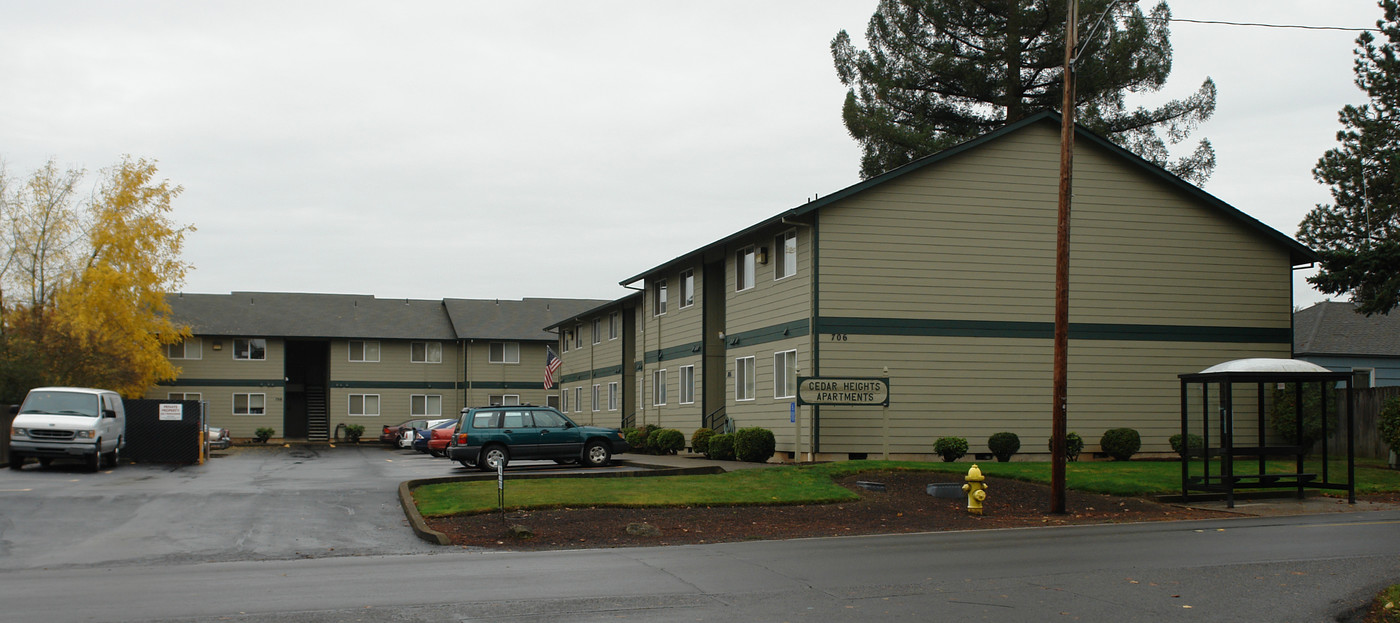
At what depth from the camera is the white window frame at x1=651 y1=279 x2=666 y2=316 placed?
38281 mm

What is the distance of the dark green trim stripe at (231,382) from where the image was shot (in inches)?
2537

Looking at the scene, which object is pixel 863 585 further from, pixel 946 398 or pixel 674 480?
pixel 946 398

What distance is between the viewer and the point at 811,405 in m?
26.8

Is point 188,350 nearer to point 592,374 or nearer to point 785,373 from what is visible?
point 592,374

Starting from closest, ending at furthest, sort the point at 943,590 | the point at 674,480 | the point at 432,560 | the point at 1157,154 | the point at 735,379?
the point at 943,590
the point at 432,560
the point at 674,480
the point at 735,379
the point at 1157,154

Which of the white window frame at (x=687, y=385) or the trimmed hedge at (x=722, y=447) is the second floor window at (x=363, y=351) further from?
the trimmed hedge at (x=722, y=447)

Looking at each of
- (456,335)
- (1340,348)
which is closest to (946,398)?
(1340,348)

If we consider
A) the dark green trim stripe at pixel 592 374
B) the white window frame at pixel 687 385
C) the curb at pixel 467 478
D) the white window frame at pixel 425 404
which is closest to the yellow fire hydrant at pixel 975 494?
the curb at pixel 467 478

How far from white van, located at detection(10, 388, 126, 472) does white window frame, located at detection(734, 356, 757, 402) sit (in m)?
16.0

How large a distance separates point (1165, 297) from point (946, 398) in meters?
6.56

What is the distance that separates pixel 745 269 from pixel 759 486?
1182 cm

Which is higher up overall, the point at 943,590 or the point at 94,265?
the point at 94,265

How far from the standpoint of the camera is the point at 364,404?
66.6m

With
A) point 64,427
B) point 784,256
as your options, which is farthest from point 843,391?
point 64,427
